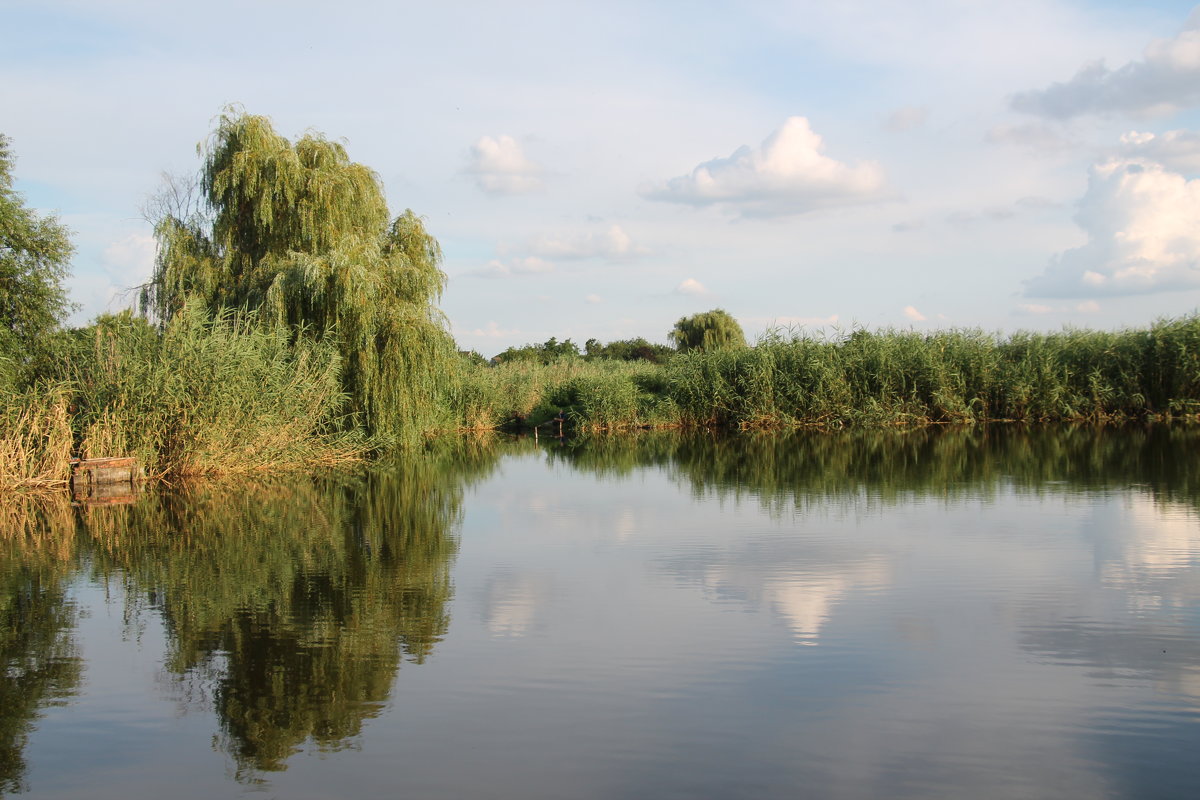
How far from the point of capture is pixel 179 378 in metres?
14.6

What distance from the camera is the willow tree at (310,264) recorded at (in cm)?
1909

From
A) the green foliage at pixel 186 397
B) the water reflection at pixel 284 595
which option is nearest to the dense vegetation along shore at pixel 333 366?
the green foliage at pixel 186 397

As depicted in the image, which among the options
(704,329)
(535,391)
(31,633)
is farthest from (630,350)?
(31,633)

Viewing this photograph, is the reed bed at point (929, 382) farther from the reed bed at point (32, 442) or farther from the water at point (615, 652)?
the reed bed at point (32, 442)

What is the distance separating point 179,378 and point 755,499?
870 centimetres

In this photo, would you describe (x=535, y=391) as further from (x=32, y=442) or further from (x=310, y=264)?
(x=32, y=442)

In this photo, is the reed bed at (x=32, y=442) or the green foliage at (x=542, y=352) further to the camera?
the green foliage at (x=542, y=352)

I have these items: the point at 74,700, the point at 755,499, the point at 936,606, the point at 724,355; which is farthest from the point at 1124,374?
the point at 74,700

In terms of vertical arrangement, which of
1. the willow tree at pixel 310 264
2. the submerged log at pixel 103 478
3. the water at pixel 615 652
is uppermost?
the willow tree at pixel 310 264

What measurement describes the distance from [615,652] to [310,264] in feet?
47.6

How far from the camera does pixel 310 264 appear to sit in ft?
61.0

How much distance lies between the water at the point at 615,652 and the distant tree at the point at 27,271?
7.28 metres

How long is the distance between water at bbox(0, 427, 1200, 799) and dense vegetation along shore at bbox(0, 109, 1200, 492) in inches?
128

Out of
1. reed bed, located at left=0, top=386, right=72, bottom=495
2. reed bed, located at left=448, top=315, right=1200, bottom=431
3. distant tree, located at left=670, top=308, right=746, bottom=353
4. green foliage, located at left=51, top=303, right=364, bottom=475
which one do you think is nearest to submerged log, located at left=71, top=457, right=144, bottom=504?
reed bed, located at left=0, top=386, right=72, bottom=495
